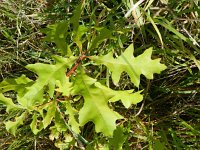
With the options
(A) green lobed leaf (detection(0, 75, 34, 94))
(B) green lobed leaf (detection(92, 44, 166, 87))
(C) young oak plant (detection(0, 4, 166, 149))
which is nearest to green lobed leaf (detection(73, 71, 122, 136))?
(C) young oak plant (detection(0, 4, 166, 149))

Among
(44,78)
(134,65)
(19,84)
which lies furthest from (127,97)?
(19,84)

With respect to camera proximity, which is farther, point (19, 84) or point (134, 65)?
point (19, 84)

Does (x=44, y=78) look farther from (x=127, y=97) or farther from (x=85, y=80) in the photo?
(x=127, y=97)

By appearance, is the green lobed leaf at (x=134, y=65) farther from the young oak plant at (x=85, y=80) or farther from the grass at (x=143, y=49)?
the grass at (x=143, y=49)

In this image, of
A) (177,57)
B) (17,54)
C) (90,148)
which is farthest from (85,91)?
(17,54)

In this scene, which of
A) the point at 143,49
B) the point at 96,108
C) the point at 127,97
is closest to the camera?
the point at 96,108

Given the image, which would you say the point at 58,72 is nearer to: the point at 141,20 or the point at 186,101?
the point at 141,20

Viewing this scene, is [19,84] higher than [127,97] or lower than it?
higher
